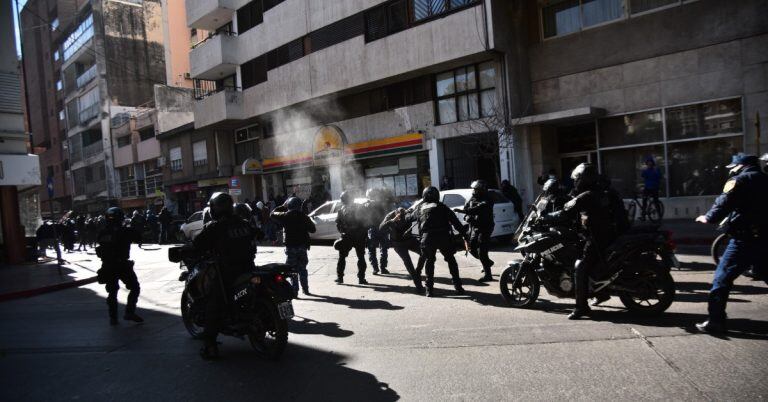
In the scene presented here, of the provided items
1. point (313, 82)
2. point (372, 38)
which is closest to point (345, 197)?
point (372, 38)

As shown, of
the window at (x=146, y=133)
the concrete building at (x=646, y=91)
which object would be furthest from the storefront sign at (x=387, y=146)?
the window at (x=146, y=133)

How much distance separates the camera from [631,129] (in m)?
16.0

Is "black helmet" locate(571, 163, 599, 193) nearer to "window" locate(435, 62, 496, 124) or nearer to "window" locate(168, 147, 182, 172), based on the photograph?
"window" locate(435, 62, 496, 124)

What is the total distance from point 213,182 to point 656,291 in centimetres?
2895

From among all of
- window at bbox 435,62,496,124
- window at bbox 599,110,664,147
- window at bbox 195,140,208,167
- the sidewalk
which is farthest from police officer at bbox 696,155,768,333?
window at bbox 195,140,208,167

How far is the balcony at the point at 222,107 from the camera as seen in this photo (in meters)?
27.2

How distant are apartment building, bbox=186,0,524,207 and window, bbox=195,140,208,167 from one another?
2.04m

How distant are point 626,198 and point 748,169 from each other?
12.3 metres

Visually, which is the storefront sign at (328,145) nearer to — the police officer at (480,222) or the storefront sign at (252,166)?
the storefront sign at (252,166)

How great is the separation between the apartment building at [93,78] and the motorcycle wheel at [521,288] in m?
40.7

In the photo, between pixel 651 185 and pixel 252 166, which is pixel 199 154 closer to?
pixel 252 166

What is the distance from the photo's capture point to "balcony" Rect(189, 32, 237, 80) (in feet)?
91.0

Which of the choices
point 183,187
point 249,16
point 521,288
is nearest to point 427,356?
point 521,288

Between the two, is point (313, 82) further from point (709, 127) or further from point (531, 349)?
point (531, 349)
